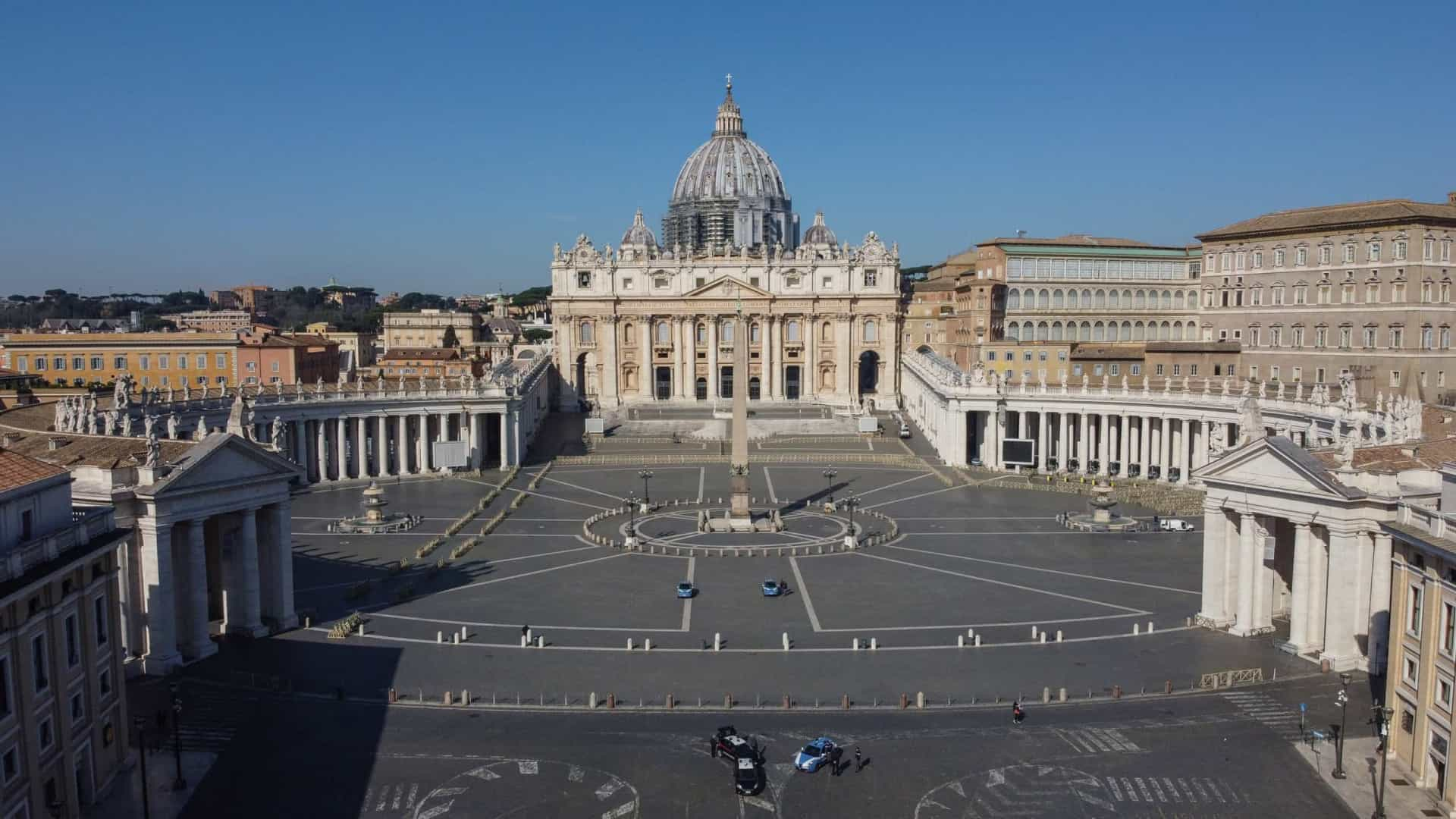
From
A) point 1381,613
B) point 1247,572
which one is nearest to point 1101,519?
point 1247,572

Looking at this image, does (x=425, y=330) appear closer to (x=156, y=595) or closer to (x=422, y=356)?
(x=422, y=356)

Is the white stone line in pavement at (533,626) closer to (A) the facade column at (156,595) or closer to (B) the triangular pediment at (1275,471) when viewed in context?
(A) the facade column at (156,595)

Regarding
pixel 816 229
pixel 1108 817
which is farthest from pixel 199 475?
pixel 816 229

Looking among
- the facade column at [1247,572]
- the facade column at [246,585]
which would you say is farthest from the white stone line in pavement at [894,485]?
the facade column at [246,585]

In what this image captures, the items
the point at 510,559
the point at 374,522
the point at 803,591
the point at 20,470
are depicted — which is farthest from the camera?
the point at 374,522

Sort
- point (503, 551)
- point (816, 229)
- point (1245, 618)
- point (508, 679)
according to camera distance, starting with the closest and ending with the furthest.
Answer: point (508, 679) < point (1245, 618) < point (503, 551) < point (816, 229)

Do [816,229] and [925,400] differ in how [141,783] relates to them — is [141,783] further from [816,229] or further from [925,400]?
Result: [816,229]
